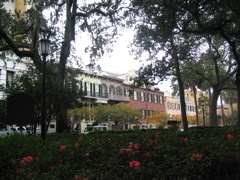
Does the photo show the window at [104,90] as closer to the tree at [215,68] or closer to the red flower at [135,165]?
the tree at [215,68]

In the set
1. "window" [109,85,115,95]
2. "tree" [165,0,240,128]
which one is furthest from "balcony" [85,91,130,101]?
"tree" [165,0,240,128]

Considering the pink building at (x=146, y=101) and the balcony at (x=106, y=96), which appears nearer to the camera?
the balcony at (x=106, y=96)

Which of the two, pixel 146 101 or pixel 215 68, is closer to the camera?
pixel 215 68

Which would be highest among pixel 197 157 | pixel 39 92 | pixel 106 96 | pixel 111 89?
pixel 111 89

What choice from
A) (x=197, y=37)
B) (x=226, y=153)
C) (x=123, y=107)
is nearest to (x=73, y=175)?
(x=226, y=153)

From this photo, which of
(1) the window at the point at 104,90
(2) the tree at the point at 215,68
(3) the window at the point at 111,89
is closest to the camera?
(2) the tree at the point at 215,68

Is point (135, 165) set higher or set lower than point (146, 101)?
lower

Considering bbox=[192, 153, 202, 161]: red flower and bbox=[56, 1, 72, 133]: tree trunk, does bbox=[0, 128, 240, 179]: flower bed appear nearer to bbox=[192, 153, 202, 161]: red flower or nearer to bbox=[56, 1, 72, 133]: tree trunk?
bbox=[192, 153, 202, 161]: red flower

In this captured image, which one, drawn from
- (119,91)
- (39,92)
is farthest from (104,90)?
(39,92)

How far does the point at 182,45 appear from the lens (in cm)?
2173

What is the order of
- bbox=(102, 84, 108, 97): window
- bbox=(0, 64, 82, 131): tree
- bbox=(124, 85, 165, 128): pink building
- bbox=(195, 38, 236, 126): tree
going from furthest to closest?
1. bbox=(124, 85, 165, 128): pink building
2. bbox=(102, 84, 108, 97): window
3. bbox=(195, 38, 236, 126): tree
4. bbox=(0, 64, 82, 131): tree

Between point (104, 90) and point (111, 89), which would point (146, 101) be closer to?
point (111, 89)

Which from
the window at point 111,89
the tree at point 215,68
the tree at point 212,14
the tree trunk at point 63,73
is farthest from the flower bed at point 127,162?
the window at point 111,89

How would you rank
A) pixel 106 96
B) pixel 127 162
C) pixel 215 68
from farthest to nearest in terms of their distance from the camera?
pixel 106 96, pixel 215 68, pixel 127 162
